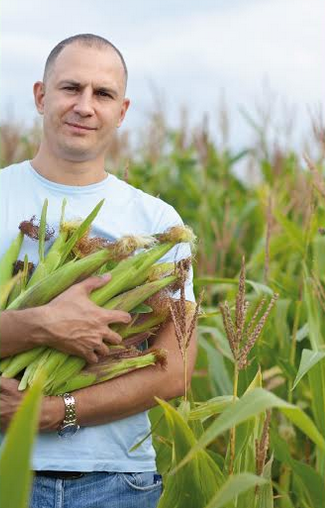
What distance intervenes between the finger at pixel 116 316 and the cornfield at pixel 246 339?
0.22 m

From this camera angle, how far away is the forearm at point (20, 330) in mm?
2002

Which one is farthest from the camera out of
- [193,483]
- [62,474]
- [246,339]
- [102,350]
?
[246,339]

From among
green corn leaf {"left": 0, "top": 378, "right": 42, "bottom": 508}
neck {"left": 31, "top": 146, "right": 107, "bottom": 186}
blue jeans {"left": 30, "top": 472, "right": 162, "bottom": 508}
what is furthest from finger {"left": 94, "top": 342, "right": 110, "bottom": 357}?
green corn leaf {"left": 0, "top": 378, "right": 42, "bottom": 508}

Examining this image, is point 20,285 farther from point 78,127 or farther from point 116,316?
point 78,127

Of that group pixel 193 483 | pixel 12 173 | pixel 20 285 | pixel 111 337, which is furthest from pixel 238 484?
pixel 12 173

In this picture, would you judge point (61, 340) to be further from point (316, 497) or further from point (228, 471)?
point (316, 497)

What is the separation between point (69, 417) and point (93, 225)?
49 cm

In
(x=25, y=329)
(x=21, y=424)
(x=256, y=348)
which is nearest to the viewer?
(x=21, y=424)

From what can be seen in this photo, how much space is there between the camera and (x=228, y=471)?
209 cm

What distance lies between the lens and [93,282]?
2.06 metres

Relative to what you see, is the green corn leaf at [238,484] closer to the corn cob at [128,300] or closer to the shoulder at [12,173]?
the corn cob at [128,300]

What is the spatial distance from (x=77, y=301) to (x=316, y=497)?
37.2 inches

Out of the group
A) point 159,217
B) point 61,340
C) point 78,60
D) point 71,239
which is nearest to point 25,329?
point 61,340

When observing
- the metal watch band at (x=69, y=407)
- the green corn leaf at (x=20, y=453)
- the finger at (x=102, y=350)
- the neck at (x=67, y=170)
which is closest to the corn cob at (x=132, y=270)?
the finger at (x=102, y=350)
